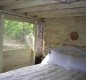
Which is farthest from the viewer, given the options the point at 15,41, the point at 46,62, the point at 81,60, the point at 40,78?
the point at 15,41

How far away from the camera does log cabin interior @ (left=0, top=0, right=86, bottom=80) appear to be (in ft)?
9.22

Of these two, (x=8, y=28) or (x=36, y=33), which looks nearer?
(x=8, y=28)

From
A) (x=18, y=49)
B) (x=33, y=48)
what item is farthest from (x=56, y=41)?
(x=18, y=49)

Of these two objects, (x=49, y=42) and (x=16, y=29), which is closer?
(x=16, y=29)

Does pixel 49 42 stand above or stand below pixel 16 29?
below

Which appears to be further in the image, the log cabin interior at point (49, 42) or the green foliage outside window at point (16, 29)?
the green foliage outside window at point (16, 29)

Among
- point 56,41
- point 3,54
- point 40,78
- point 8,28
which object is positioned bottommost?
point 40,78

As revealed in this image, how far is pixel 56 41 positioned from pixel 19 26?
112 cm

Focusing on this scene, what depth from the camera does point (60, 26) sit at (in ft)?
14.0

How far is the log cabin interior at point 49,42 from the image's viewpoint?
2.81 metres

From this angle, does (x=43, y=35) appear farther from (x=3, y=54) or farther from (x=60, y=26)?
(x=3, y=54)

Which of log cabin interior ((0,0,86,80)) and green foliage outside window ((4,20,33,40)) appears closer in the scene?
log cabin interior ((0,0,86,80))

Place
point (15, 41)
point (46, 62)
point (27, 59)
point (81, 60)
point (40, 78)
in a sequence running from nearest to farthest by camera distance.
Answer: point (40, 78), point (81, 60), point (46, 62), point (15, 41), point (27, 59)

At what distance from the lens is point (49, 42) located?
14.6ft
